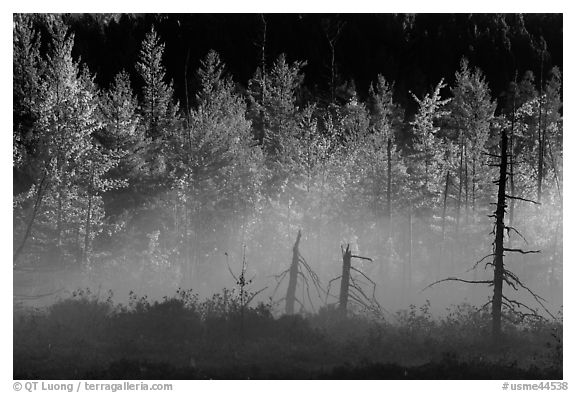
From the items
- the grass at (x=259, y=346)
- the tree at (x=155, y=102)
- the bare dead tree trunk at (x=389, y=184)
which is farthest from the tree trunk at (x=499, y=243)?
the tree at (x=155, y=102)

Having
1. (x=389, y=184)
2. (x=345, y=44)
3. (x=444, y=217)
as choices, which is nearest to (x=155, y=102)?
(x=389, y=184)

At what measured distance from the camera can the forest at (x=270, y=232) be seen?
69.5 ft

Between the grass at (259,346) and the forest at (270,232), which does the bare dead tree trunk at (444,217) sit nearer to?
the forest at (270,232)

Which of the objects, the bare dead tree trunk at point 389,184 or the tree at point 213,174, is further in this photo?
the bare dead tree trunk at point 389,184

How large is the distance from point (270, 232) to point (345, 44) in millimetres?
28340

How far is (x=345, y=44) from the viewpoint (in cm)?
6047

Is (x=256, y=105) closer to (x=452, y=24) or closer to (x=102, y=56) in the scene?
(x=102, y=56)

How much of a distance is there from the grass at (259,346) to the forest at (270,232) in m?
0.08

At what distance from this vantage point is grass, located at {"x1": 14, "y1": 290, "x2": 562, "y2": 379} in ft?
63.0

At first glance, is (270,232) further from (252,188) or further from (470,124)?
(470,124)

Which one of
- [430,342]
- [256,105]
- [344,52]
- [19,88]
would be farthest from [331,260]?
[344,52]

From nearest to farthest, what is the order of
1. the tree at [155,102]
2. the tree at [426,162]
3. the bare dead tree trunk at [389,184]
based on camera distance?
the bare dead tree trunk at [389,184]
the tree at [155,102]
the tree at [426,162]

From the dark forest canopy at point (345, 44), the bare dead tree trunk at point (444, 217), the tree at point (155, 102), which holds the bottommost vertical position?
the bare dead tree trunk at point (444, 217)

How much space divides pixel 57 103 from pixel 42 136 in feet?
5.27
